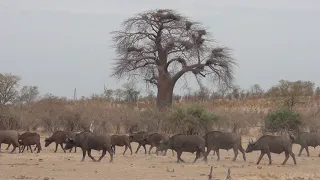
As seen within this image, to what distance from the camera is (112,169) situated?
68.1 ft

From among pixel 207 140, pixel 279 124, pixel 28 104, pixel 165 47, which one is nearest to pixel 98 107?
pixel 28 104

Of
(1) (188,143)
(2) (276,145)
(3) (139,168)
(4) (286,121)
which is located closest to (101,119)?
(4) (286,121)

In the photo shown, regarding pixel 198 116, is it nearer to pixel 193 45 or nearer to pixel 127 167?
pixel 193 45

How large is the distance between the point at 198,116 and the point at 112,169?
19.3m

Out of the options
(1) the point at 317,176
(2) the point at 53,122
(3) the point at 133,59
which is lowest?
(1) the point at 317,176

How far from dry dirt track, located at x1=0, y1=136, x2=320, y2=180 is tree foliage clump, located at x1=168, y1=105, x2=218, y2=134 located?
11994mm

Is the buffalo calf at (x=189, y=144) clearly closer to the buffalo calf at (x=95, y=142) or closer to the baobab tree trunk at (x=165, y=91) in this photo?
the buffalo calf at (x=95, y=142)

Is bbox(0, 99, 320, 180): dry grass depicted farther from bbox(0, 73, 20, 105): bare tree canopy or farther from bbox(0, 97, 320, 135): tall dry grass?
bbox(0, 73, 20, 105): bare tree canopy

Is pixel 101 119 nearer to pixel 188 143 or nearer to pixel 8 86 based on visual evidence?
pixel 188 143

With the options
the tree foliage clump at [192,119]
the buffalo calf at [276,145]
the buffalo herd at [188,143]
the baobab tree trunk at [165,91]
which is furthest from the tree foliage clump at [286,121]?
the buffalo calf at [276,145]

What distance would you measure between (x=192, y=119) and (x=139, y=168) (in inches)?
701

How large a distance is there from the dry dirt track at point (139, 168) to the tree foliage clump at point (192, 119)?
1199 centimetres

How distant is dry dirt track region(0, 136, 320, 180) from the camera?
62.5 feet

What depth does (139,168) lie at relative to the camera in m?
21.3
